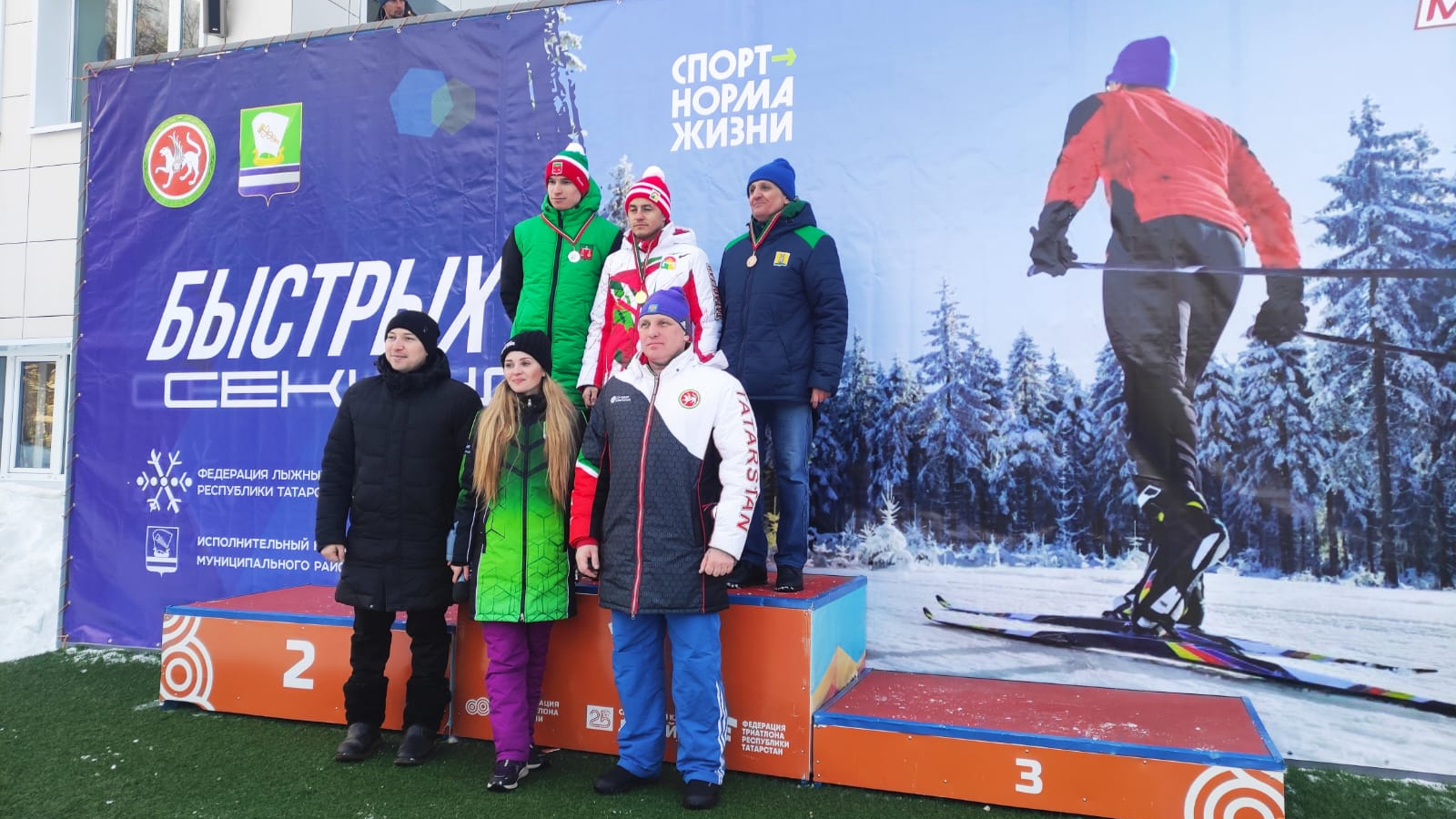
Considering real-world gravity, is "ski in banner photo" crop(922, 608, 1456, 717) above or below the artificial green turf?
above

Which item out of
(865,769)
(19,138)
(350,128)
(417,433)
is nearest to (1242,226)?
(865,769)

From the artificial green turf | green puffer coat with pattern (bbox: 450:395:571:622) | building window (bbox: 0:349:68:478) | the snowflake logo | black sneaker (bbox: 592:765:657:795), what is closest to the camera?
the artificial green turf

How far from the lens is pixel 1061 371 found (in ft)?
10.7

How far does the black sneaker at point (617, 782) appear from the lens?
2.52 m

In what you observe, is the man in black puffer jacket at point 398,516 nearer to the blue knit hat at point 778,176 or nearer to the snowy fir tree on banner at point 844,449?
the blue knit hat at point 778,176

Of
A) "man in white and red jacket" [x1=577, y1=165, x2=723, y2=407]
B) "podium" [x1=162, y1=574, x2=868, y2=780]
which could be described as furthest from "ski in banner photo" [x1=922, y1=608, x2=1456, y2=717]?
"man in white and red jacket" [x1=577, y1=165, x2=723, y2=407]

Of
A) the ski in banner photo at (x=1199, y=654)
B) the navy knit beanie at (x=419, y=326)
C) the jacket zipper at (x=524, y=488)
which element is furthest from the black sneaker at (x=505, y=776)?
the ski in banner photo at (x=1199, y=654)

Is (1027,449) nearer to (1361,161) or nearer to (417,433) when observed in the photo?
(1361,161)

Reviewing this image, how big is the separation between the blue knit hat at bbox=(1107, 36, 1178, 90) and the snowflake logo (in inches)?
170

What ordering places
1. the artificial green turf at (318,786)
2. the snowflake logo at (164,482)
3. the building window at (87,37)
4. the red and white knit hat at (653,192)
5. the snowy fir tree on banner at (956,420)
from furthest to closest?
the building window at (87,37)
the snowflake logo at (164,482)
the snowy fir tree on banner at (956,420)
the red and white knit hat at (653,192)
the artificial green turf at (318,786)

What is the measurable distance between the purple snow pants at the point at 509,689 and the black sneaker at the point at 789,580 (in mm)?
768

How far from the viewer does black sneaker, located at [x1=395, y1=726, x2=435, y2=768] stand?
109 inches

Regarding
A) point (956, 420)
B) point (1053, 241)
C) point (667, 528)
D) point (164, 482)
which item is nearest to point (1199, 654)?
point (956, 420)

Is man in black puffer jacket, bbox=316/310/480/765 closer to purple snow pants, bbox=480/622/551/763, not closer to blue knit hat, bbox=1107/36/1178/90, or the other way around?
purple snow pants, bbox=480/622/551/763
